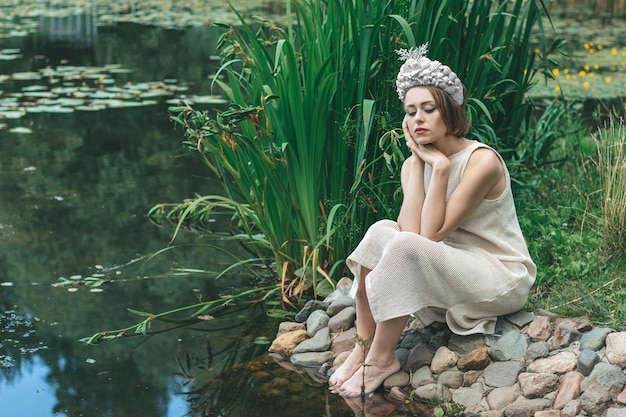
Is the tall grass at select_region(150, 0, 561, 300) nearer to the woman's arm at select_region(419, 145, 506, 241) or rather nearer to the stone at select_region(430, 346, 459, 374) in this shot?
the woman's arm at select_region(419, 145, 506, 241)

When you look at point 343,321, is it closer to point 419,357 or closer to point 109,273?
point 419,357

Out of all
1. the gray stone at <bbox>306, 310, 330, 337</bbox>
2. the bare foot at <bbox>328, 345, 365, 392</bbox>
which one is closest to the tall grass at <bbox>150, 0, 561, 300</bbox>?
the gray stone at <bbox>306, 310, 330, 337</bbox>

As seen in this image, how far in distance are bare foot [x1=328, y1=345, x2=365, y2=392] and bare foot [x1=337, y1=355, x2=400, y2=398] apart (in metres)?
0.05

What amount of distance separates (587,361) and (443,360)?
542 mm

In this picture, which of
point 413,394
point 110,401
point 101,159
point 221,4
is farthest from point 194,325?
point 221,4

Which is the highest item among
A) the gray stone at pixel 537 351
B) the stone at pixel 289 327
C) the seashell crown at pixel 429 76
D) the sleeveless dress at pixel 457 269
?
the seashell crown at pixel 429 76

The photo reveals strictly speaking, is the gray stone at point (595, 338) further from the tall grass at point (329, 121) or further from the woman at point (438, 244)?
the tall grass at point (329, 121)

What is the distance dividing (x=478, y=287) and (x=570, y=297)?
0.57m

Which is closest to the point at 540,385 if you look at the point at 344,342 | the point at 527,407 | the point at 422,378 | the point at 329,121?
the point at 527,407

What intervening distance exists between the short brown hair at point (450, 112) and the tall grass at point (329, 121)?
44 centimetres

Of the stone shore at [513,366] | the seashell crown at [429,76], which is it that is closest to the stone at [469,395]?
the stone shore at [513,366]

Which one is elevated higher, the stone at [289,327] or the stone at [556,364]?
the stone at [556,364]

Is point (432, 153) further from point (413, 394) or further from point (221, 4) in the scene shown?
point (221, 4)

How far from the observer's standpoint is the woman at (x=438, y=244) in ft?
11.3
